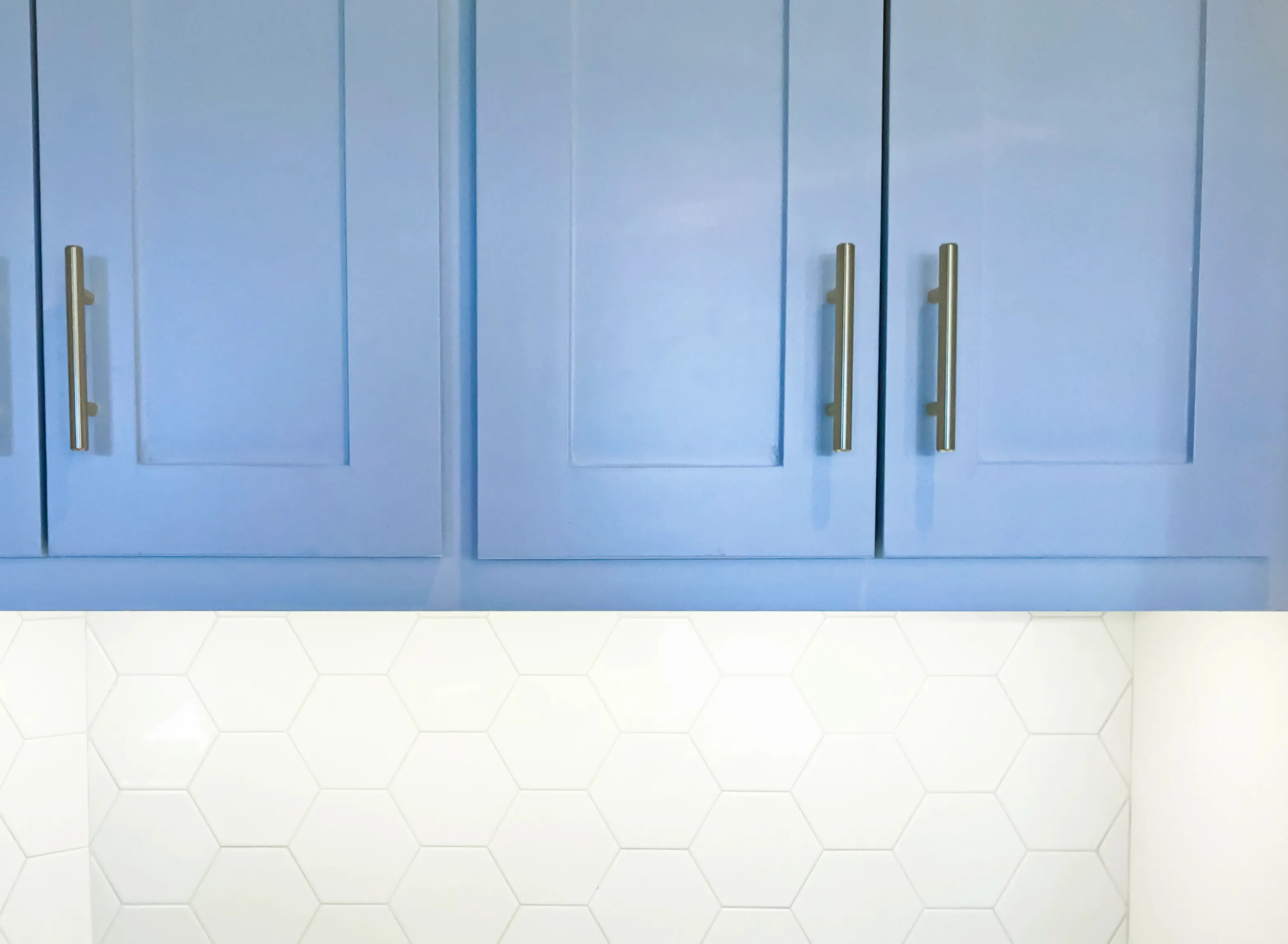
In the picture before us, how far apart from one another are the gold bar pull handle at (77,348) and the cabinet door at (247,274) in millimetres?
25

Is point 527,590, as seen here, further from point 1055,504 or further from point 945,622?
point 945,622

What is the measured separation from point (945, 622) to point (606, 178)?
29.5 inches

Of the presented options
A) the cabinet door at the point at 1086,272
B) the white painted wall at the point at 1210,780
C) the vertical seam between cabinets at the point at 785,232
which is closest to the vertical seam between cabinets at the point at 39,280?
the vertical seam between cabinets at the point at 785,232

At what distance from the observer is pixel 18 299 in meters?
0.81

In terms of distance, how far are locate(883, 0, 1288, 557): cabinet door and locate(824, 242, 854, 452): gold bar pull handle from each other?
5cm

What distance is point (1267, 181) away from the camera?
830 mm

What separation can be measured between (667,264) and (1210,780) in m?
0.86

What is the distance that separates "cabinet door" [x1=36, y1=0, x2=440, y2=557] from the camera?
80 centimetres

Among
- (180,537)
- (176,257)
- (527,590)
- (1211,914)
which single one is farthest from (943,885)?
(176,257)

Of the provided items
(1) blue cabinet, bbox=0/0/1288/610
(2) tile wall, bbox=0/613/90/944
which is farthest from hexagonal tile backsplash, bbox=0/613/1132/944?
(1) blue cabinet, bbox=0/0/1288/610

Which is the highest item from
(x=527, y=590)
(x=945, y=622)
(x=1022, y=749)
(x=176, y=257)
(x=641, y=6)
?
(x=641, y=6)

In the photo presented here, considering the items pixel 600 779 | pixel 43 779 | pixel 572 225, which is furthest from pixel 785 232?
pixel 43 779

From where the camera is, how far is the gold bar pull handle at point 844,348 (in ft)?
2.60

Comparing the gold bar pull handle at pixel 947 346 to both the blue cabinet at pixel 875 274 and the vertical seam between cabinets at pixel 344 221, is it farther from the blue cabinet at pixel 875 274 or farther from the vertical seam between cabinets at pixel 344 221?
the vertical seam between cabinets at pixel 344 221
